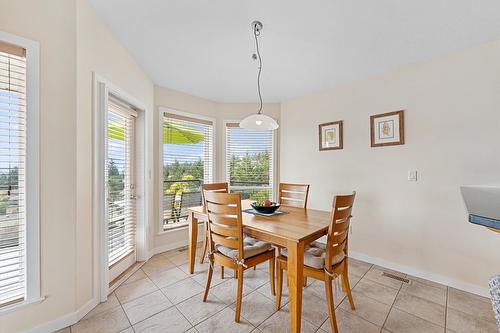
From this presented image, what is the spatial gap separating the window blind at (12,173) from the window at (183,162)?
69.4 inches

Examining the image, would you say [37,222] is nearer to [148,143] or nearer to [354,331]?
[148,143]

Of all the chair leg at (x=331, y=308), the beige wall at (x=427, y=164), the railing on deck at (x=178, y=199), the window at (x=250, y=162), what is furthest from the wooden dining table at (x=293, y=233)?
the window at (x=250, y=162)

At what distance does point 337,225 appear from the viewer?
161 centimetres

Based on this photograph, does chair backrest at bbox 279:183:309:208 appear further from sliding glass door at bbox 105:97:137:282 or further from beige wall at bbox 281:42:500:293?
sliding glass door at bbox 105:97:137:282

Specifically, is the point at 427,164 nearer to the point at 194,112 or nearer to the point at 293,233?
the point at 293,233

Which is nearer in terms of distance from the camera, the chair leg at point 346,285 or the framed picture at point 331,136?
the chair leg at point 346,285

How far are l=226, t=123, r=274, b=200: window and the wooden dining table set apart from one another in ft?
5.01

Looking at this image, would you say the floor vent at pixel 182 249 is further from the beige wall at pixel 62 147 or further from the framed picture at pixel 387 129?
the framed picture at pixel 387 129

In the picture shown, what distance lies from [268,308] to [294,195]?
1.31m

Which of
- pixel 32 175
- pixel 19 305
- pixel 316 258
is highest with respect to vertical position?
pixel 32 175

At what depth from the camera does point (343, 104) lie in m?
3.08

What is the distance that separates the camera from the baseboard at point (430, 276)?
6.86 ft

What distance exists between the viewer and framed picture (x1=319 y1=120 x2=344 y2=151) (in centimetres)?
310

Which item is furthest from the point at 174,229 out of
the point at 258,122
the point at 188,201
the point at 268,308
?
the point at 258,122
